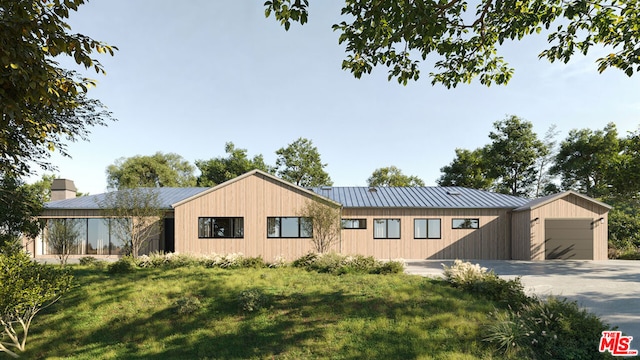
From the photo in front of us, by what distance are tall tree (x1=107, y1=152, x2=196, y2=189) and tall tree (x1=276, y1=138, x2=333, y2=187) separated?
18474mm

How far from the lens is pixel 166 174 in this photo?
4991 cm

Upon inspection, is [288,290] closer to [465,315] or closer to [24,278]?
[465,315]

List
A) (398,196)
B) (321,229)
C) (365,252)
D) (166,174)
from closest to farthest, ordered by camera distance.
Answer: (321,229) < (365,252) < (398,196) < (166,174)

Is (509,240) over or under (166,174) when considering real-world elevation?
under

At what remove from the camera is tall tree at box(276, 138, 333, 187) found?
4419 cm

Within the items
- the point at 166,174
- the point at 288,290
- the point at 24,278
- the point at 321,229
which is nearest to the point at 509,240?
the point at 321,229

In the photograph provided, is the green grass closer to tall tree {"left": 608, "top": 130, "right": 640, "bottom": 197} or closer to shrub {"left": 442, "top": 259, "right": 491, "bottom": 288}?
shrub {"left": 442, "top": 259, "right": 491, "bottom": 288}

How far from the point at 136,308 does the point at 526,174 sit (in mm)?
41348

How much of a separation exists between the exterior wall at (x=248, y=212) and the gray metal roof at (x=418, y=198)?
4.08 meters

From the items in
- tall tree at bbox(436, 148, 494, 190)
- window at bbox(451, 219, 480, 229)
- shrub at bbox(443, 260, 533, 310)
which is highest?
tall tree at bbox(436, 148, 494, 190)

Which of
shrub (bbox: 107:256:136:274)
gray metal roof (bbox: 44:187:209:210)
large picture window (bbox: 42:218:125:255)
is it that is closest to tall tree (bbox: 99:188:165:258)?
gray metal roof (bbox: 44:187:209:210)

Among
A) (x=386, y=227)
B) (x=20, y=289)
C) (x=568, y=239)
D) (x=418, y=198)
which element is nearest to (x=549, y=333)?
(x=20, y=289)

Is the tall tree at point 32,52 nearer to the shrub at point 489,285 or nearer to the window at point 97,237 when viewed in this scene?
the shrub at point 489,285

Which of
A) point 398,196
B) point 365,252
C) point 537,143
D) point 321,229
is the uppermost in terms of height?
point 537,143
